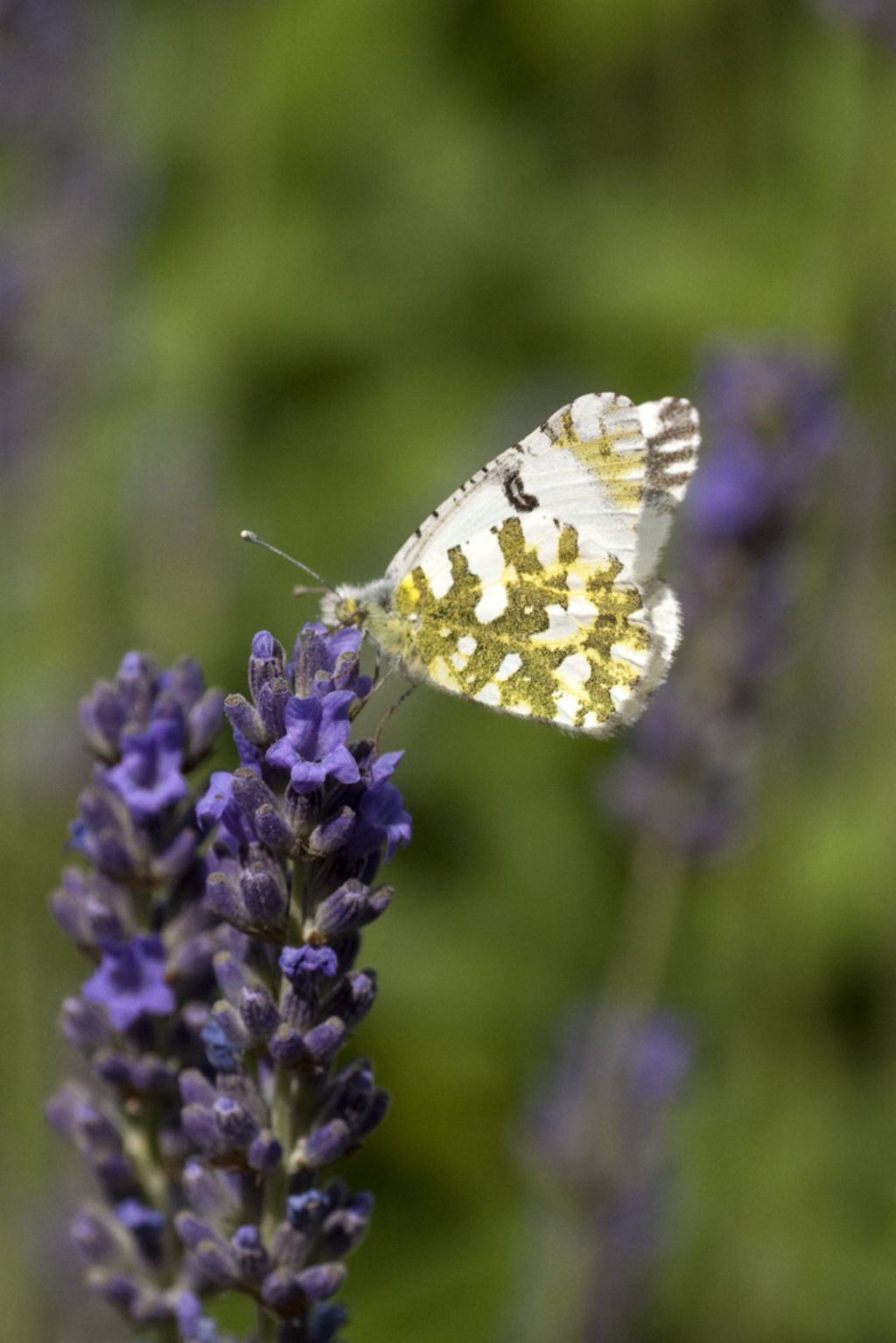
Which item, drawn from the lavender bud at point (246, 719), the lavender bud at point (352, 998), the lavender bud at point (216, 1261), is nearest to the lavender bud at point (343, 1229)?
the lavender bud at point (216, 1261)

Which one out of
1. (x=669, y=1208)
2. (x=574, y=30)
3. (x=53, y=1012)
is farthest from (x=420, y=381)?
(x=669, y=1208)

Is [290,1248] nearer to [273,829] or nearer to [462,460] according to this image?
[273,829]

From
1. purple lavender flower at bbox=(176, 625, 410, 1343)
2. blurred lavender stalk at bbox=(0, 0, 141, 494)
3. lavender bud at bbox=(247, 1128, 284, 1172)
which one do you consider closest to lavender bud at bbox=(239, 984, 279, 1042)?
purple lavender flower at bbox=(176, 625, 410, 1343)

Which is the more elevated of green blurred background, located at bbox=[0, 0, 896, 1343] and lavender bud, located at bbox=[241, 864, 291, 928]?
green blurred background, located at bbox=[0, 0, 896, 1343]

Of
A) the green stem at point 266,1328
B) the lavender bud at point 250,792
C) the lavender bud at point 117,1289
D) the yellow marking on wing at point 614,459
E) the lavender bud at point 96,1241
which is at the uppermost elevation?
the yellow marking on wing at point 614,459

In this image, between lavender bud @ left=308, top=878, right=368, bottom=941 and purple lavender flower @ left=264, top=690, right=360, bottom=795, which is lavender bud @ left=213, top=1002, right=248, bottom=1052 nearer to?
lavender bud @ left=308, top=878, right=368, bottom=941

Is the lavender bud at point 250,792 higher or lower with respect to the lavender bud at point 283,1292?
higher

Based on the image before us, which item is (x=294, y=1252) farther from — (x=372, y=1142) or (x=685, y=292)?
(x=685, y=292)

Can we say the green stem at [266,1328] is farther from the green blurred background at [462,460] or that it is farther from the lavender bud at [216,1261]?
the green blurred background at [462,460]
